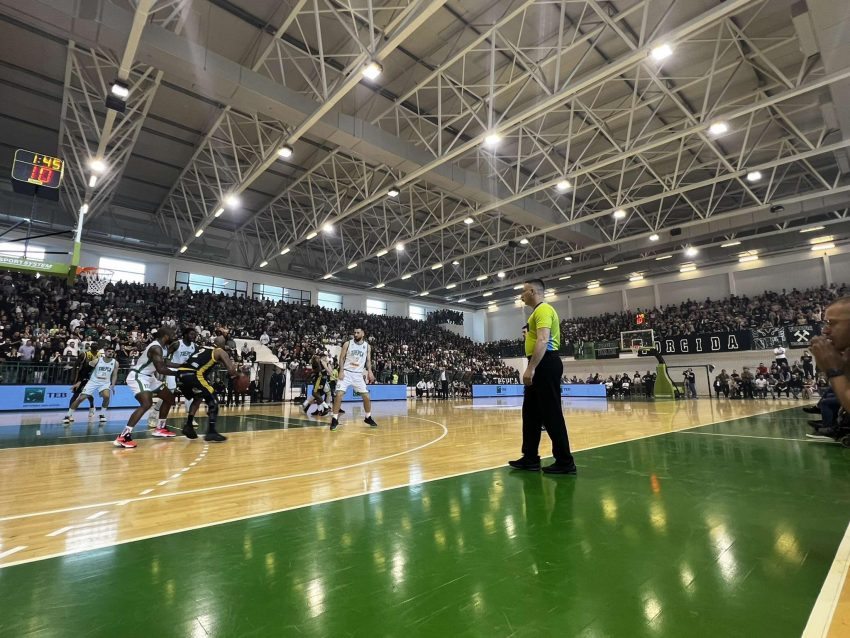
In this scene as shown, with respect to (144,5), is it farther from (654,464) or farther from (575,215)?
(575,215)

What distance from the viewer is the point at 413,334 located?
33500 millimetres

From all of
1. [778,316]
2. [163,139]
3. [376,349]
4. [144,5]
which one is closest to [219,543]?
[144,5]

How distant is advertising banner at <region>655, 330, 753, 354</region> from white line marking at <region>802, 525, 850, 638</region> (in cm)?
2775

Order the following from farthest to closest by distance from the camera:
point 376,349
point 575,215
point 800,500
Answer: point 376,349 → point 575,215 → point 800,500

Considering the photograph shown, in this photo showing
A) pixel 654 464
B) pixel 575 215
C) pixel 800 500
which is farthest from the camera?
pixel 575 215

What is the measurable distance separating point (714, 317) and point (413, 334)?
68.1ft

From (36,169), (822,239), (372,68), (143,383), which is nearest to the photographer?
(143,383)

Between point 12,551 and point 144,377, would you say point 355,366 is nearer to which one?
point 144,377

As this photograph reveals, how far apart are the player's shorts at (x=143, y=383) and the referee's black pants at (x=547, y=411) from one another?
20.1 feet

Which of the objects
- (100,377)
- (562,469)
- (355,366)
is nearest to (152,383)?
(100,377)

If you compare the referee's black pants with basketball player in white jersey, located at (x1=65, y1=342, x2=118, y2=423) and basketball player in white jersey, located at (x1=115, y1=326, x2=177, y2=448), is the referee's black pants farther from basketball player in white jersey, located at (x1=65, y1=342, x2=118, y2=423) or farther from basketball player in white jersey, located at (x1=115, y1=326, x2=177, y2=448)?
basketball player in white jersey, located at (x1=65, y1=342, x2=118, y2=423)

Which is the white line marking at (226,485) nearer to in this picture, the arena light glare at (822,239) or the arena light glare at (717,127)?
the arena light glare at (717,127)

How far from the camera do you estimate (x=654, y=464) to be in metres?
4.32

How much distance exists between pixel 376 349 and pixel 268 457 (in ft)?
73.3
